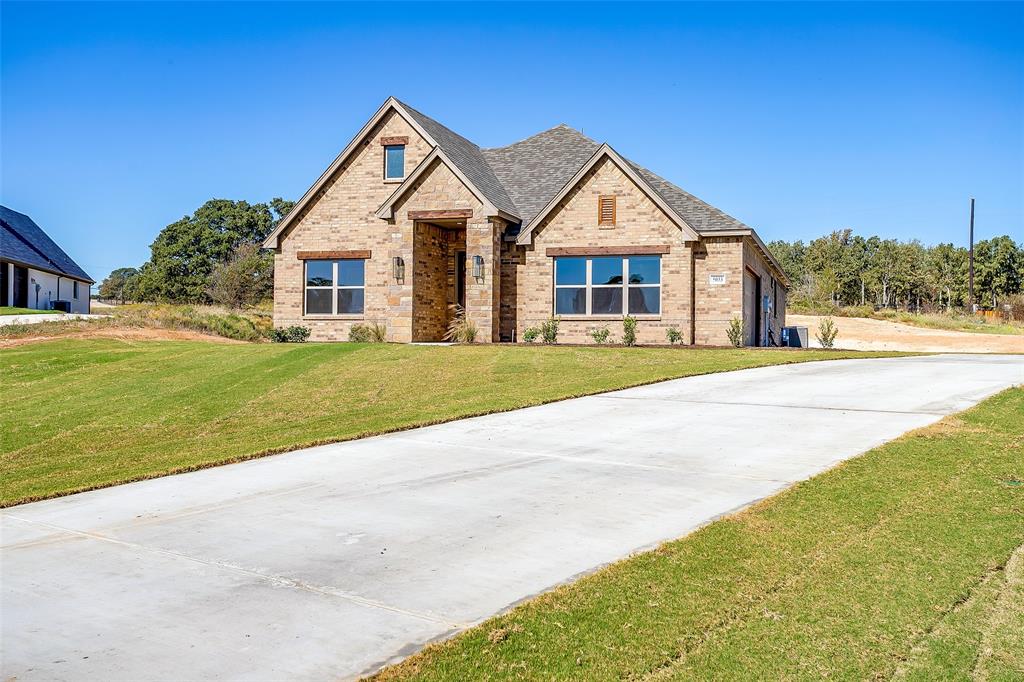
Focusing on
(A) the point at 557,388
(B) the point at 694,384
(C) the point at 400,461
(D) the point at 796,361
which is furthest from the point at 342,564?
(D) the point at 796,361

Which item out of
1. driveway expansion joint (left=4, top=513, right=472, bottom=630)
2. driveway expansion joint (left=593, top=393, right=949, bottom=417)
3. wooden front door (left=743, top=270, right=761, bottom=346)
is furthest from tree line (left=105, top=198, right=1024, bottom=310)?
driveway expansion joint (left=4, top=513, right=472, bottom=630)

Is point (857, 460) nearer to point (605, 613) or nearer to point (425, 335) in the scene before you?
point (605, 613)

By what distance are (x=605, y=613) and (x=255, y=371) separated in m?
14.4

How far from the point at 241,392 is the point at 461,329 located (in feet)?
34.2

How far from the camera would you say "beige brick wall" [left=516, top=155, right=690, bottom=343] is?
24.6 meters

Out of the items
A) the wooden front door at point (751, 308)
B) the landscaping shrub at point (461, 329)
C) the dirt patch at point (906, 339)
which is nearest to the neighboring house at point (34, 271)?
the landscaping shrub at point (461, 329)

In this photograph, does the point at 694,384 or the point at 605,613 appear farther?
the point at 694,384

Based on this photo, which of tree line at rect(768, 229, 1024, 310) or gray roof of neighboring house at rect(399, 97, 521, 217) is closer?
gray roof of neighboring house at rect(399, 97, 521, 217)

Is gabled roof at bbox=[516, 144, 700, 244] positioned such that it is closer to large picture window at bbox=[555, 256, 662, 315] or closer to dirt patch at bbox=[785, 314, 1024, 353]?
large picture window at bbox=[555, 256, 662, 315]

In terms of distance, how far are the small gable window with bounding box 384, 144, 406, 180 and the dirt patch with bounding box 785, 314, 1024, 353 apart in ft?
66.1

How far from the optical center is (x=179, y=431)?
39.5 feet

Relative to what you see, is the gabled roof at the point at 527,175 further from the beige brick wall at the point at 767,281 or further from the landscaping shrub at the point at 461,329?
the landscaping shrub at the point at 461,329

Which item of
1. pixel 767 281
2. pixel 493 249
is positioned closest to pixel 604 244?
pixel 493 249

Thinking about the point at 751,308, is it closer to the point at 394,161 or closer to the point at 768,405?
the point at 394,161
